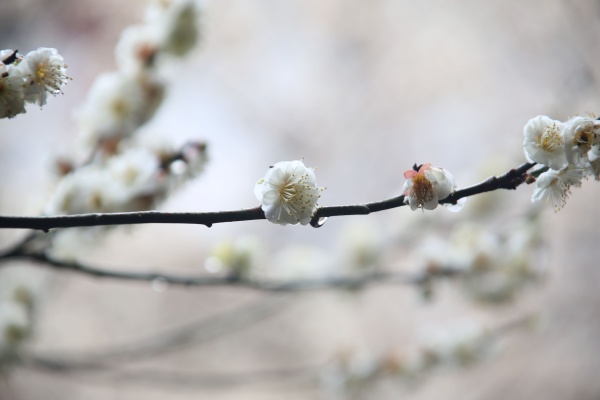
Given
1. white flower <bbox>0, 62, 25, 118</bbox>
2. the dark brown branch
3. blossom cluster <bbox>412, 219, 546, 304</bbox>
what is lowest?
the dark brown branch

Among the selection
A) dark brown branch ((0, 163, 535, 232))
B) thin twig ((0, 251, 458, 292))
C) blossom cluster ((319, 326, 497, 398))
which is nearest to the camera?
dark brown branch ((0, 163, 535, 232))

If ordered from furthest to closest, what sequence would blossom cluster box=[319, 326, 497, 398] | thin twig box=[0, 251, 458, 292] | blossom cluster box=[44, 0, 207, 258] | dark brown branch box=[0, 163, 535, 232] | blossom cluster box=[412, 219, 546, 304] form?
blossom cluster box=[319, 326, 497, 398]
blossom cluster box=[412, 219, 546, 304]
blossom cluster box=[44, 0, 207, 258]
thin twig box=[0, 251, 458, 292]
dark brown branch box=[0, 163, 535, 232]

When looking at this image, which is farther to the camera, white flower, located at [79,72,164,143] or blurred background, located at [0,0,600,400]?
blurred background, located at [0,0,600,400]

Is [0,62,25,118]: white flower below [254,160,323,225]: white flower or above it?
above

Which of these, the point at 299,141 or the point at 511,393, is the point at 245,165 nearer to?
the point at 299,141

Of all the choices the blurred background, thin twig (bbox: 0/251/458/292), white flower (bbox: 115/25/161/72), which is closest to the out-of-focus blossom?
thin twig (bbox: 0/251/458/292)

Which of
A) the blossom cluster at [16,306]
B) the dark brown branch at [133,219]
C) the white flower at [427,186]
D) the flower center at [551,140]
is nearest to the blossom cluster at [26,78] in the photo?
the dark brown branch at [133,219]

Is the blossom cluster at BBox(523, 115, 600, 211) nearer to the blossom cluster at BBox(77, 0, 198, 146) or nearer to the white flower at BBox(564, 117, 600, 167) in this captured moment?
the white flower at BBox(564, 117, 600, 167)

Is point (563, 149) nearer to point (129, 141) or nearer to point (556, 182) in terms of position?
point (556, 182)

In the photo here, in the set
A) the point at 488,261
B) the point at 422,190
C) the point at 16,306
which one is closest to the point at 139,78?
the point at 16,306
